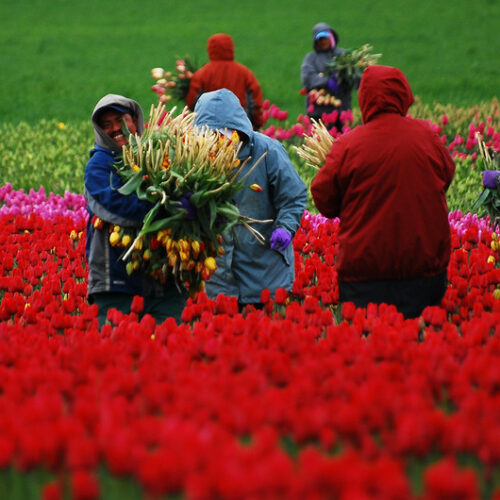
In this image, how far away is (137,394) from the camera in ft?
10.3

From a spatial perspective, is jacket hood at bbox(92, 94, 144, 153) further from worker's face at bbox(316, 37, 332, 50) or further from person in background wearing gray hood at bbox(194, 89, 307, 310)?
worker's face at bbox(316, 37, 332, 50)

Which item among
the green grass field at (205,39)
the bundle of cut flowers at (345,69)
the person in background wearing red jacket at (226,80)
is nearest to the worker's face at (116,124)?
the person in background wearing red jacket at (226,80)

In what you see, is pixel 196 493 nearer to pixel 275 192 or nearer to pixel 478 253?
pixel 275 192

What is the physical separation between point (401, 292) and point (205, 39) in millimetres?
28506

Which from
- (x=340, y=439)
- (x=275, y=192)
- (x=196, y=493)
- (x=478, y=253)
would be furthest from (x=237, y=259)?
(x=196, y=493)

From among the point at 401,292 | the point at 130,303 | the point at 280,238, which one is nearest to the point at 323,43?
the point at 280,238

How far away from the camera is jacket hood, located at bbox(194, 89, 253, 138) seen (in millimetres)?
5531

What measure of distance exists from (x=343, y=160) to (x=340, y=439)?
2.41m

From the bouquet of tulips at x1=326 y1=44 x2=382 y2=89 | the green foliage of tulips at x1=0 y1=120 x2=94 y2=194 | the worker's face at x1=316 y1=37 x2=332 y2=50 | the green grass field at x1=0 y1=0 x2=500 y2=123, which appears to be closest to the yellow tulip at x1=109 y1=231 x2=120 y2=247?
the green foliage of tulips at x1=0 y1=120 x2=94 y2=194

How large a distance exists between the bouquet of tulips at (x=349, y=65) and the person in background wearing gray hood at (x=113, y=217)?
28.7ft

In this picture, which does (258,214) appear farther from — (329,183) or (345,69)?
(345,69)

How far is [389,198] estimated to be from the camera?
4840 millimetres

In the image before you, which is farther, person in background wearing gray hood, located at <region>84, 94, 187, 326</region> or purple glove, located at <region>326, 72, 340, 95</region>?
purple glove, located at <region>326, 72, 340, 95</region>

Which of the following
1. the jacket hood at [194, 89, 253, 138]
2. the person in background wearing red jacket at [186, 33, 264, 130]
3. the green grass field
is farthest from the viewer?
the green grass field
